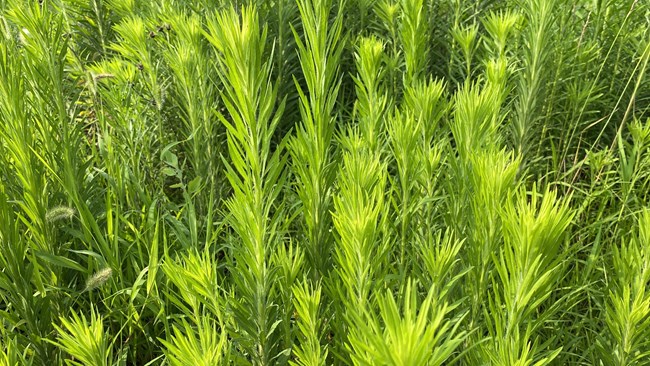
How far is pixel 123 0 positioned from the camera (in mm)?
2570

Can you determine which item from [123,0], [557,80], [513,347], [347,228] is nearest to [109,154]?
[123,0]

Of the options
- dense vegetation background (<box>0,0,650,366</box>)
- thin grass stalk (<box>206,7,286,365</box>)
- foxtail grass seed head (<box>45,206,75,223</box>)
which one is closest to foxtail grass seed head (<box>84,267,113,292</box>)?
dense vegetation background (<box>0,0,650,366</box>)

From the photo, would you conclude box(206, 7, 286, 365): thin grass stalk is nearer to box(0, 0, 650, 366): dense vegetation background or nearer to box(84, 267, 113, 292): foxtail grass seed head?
box(0, 0, 650, 366): dense vegetation background

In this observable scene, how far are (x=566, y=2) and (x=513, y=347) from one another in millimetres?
1704

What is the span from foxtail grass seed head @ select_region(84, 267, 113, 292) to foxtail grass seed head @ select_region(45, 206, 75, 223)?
183mm

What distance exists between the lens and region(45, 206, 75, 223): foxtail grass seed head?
173 centimetres

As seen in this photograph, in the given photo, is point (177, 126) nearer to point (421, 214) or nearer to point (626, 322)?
point (421, 214)

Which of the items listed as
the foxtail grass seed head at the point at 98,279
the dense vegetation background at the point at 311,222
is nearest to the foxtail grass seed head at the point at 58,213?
the dense vegetation background at the point at 311,222

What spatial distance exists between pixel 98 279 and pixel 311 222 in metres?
0.63

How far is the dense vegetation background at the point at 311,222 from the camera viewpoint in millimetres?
1168

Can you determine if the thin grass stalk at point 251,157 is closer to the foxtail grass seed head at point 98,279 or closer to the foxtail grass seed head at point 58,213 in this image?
the foxtail grass seed head at point 98,279

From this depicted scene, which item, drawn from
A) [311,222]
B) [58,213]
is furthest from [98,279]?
[311,222]

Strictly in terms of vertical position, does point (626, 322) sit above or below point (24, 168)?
below

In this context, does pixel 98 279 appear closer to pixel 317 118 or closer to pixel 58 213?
pixel 58 213
